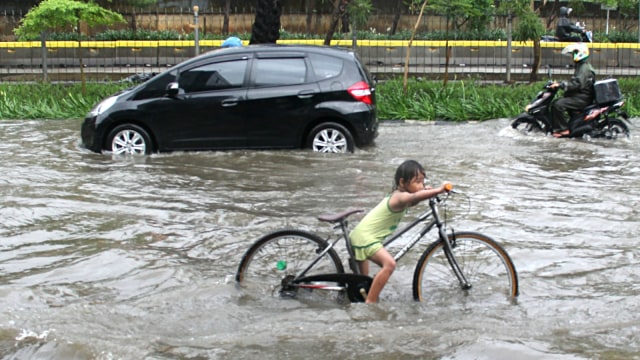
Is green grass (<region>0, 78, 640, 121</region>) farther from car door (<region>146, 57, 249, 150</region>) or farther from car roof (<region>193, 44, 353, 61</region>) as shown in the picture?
car door (<region>146, 57, 249, 150</region>)

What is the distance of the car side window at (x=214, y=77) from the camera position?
11.9 meters

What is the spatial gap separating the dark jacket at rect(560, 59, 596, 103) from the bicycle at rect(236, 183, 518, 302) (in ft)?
27.5

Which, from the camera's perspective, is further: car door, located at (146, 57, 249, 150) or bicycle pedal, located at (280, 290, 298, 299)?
car door, located at (146, 57, 249, 150)

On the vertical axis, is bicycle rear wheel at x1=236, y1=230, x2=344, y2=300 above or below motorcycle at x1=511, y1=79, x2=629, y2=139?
below

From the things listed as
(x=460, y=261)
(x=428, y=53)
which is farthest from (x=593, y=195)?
(x=428, y=53)

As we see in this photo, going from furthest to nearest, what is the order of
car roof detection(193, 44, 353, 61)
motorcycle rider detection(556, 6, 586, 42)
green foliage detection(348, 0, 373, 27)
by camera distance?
1. motorcycle rider detection(556, 6, 586, 42)
2. green foliage detection(348, 0, 373, 27)
3. car roof detection(193, 44, 353, 61)

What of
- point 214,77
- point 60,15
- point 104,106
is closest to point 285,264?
point 214,77

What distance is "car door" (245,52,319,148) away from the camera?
11.8m

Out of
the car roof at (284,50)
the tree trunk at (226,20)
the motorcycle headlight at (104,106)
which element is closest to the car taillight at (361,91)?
the car roof at (284,50)

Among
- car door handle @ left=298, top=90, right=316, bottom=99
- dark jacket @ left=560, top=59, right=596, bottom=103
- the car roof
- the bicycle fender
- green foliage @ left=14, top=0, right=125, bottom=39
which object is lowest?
the bicycle fender

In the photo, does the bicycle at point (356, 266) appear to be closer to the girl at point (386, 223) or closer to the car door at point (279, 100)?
the girl at point (386, 223)

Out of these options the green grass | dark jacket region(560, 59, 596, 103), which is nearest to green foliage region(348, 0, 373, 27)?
the green grass

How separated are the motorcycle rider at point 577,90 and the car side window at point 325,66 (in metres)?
4.07

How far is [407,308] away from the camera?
5.98 meters
